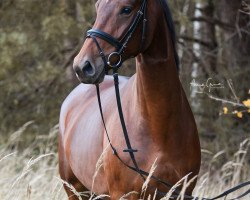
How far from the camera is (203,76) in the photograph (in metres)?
10.6

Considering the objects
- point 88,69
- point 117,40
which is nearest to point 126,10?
point 117,40

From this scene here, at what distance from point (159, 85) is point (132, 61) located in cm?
589

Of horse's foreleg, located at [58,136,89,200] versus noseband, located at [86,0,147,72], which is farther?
horse's foreleg, located at [58,136,89,200]

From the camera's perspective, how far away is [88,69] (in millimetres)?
4445

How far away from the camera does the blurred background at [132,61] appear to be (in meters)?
10.2

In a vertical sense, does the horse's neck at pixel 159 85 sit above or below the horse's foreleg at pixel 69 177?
above

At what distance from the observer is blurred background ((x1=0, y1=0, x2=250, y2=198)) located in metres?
10.2

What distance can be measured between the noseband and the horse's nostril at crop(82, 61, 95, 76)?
4.8 inches

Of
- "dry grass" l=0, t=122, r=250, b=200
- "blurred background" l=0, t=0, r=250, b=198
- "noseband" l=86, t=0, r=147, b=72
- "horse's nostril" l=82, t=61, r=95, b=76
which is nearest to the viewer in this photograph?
"horse's nostril" l=82, t=61, r=95, b=76

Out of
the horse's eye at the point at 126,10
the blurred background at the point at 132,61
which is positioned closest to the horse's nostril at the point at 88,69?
the horse's eye at the point at 126,10

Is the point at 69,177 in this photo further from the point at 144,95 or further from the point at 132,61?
the point at 132,61

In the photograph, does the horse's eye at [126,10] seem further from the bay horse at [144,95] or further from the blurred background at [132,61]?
the blurred background at [132,61]

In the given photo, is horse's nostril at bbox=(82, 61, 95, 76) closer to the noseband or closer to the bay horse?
the bay horse

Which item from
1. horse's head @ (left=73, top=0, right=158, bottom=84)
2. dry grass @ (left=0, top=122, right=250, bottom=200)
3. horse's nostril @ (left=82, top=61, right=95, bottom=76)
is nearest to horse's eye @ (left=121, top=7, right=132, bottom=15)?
horse's head @ (left=73, top=0, right=158, bottom=84)
